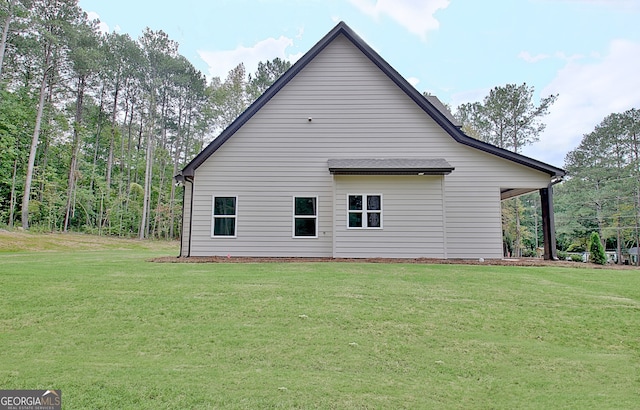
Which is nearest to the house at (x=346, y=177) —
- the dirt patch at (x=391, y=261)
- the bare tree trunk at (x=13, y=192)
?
the dirt patch at (x=391, y=261)

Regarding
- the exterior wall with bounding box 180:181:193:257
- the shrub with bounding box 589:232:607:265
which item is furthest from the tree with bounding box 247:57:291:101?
the shrub with bounding box 589:232:607:265

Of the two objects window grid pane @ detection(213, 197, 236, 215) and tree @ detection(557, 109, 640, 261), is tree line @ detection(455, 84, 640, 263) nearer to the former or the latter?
tree @ detection(557, 109, 640, 261)

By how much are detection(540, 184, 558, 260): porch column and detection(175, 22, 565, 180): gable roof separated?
69 cm

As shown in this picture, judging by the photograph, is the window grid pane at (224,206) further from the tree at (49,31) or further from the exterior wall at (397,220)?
the tree at (49,31)

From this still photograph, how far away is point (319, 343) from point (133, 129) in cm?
3973

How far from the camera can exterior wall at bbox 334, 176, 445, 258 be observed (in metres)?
12.1

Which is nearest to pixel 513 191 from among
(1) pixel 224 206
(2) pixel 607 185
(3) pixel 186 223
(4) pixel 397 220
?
(4) pixel 397 220

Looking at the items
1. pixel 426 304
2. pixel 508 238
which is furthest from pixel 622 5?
pixel 508 238

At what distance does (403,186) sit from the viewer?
1230cm

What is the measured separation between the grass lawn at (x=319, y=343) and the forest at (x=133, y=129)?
81.2 feet

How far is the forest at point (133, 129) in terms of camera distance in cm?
2648

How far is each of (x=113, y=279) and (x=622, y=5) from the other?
18.4 m

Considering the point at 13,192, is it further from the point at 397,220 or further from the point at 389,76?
the point at 397,220

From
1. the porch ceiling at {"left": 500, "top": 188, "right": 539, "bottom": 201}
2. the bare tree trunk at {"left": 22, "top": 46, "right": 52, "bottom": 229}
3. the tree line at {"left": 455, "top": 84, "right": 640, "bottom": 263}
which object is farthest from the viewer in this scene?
the tree line at {"left": 455, "top": 84, "right": 640, "bottom": 263}
